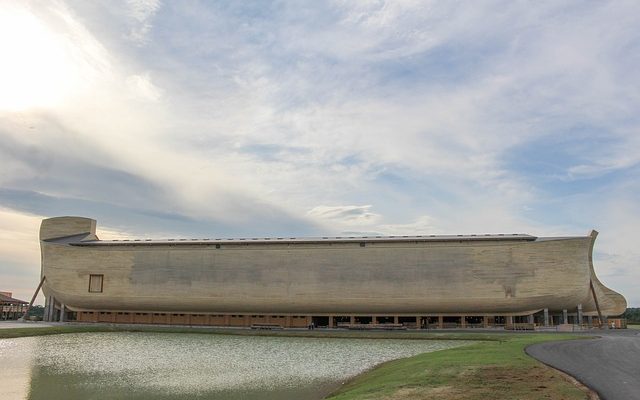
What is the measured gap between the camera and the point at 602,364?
19594 millimetres

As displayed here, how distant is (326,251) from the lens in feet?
228

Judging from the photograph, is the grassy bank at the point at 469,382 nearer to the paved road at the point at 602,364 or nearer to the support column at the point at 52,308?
the paved road at the point at 602,364

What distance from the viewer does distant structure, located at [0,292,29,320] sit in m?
79.8

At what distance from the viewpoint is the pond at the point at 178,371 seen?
17672 mm

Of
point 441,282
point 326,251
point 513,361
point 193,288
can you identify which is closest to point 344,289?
point 326,251

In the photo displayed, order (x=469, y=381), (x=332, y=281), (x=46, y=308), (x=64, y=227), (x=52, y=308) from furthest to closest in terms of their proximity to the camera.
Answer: (x=64, y=227) → (x=46, y=308) → (x=52, y=308) → (x=332, y=281) → (x=469, y=381)

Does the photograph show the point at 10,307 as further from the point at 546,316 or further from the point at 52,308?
the point at 546,316

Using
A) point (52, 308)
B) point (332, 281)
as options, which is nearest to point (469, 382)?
point (332, 281)

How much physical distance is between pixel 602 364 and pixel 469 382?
8.02 meters

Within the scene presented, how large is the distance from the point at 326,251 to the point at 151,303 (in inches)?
1052

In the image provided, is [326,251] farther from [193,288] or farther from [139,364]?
[139,364]

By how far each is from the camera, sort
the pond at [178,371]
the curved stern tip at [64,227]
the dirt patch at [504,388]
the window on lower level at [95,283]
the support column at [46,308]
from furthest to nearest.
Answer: the curved stern tip at [64,227], the support column at [46,308], the window on lower level at [95,283], the pond at [178,371], the dirt patch at [504,388]

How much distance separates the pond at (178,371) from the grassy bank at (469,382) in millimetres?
2477

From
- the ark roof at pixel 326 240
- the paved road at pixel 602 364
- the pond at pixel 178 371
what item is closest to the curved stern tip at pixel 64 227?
the ark roof at pixel 326 240
